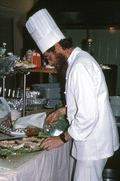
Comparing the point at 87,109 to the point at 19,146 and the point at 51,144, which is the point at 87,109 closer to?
the point at 51,144

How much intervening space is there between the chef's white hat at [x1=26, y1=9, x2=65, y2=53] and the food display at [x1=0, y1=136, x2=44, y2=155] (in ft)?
1.71

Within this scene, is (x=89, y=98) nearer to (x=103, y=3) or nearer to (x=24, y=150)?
(x=24, y=150)

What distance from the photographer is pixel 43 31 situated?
1.51 meters

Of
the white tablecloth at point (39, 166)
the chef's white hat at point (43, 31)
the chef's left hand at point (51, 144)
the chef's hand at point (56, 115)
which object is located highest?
the chef's white hat at point (43, 31)

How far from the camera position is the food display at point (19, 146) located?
4.12 ft

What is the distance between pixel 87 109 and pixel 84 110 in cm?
2

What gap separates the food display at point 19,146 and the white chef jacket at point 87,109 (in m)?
Answer: 0.22

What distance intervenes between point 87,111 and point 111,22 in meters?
3.28

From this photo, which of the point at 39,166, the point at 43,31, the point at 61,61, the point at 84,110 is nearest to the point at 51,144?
the point at 39,166

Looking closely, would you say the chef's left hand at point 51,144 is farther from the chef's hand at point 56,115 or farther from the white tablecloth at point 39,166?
the chef's hand at point 56,115

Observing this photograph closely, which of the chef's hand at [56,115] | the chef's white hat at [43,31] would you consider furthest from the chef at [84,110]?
the chef's hand at [56,115]

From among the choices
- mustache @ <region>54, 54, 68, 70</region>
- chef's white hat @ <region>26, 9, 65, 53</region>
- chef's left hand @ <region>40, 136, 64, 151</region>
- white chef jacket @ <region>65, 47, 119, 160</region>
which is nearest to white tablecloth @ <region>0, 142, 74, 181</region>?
chef's left hand @ <region>40, 136, 64, 151</region>

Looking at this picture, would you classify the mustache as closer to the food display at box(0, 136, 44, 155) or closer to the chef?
the chef

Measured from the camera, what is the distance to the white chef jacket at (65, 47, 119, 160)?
3.84 feet
